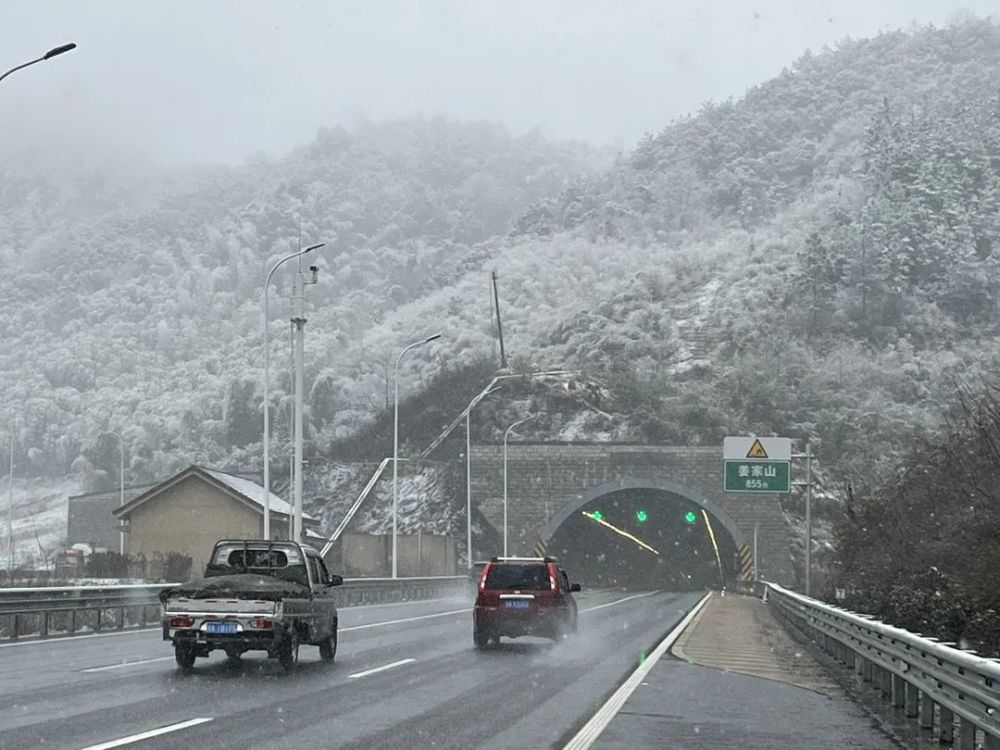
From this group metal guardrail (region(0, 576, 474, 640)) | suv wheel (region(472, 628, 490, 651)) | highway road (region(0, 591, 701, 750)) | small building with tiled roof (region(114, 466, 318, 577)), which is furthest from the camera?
small building with tiled roof (region(114, 466, 318, 577))

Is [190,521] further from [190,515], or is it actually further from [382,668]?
[382,668]

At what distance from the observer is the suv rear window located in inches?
1048

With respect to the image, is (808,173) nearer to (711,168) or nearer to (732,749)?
(711,168)

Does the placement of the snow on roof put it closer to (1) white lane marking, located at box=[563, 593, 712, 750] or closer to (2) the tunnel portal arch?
Answer: (2) the tunnel portal arch

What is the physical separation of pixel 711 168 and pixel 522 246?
27115 mm

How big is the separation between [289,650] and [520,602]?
7.69 metres

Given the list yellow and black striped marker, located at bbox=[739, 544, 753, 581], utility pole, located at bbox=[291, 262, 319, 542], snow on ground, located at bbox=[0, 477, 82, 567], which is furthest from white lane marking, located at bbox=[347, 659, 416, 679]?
yellow and black striped marker, located at bbox=[739, 544, 753, 581]

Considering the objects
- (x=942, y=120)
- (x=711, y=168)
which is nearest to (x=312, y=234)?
(x=711, y=168)

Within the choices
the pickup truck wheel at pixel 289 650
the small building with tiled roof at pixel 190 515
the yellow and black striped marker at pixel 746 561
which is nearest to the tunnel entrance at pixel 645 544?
the yellow and black striped marker at pixel 746 561

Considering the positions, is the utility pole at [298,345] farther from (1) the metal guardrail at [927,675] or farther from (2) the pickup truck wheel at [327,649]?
(1) the metal guardrail at [927,675]

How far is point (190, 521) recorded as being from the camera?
65.9 metres

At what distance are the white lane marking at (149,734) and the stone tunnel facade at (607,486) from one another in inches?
2743

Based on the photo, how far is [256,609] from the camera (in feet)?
61.2

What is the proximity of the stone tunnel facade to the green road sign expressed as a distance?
21.0 metres
